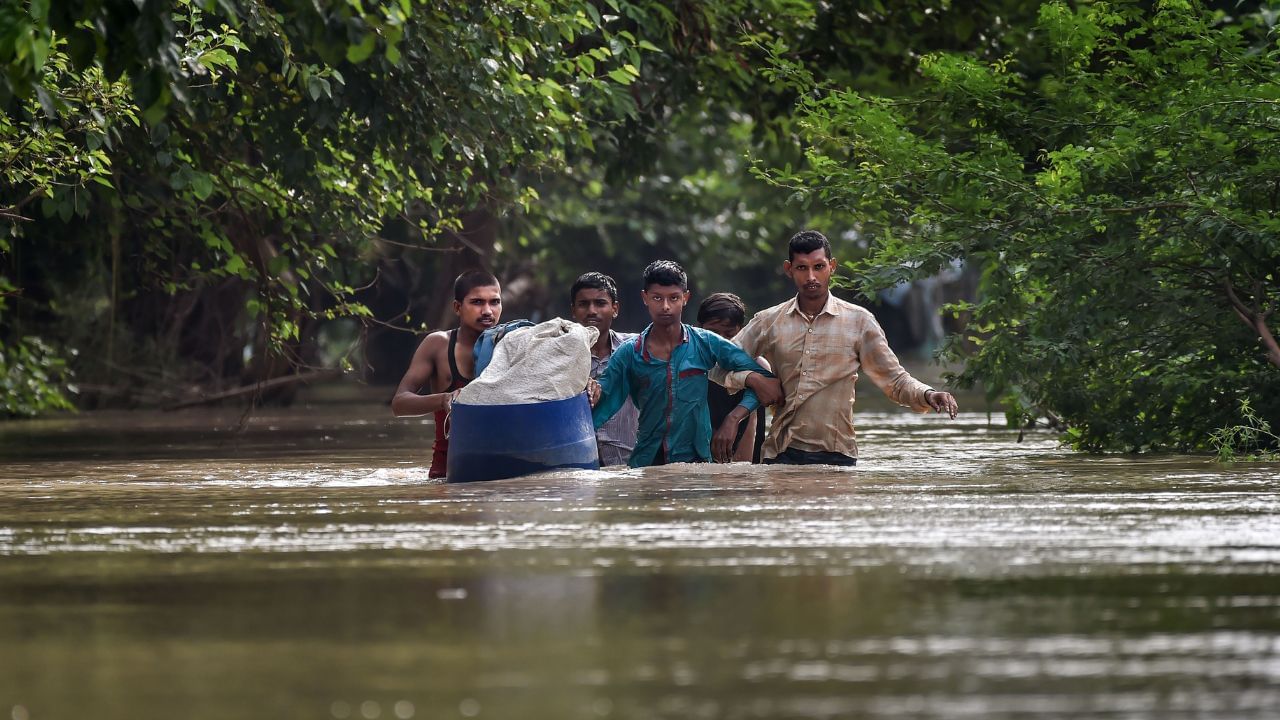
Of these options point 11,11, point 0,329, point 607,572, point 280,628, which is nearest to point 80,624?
point 280,628

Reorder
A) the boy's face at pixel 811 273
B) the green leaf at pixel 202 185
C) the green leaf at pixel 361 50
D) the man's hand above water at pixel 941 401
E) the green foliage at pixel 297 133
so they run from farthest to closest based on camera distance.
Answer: the green leaf at pixel 202 185 → the green foliage at pixel 297 133 → the boy's face at pixel 811 273 → the man's hand above water at pixel 941 401 → the green leaf at pixel 361 50

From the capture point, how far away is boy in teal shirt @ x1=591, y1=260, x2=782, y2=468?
10.1 metres

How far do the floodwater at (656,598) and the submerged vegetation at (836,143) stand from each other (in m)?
1.66

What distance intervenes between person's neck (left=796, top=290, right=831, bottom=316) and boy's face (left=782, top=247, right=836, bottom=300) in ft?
0.06

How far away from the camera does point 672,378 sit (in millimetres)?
10055

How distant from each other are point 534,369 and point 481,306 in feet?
3.04

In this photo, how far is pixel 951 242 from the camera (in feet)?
37.3

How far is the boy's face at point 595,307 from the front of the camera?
10492mm

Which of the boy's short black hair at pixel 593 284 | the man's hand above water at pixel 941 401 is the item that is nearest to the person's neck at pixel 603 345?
the boy's short black hair at pixel 593 284

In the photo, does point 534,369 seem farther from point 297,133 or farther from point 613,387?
point 297,133

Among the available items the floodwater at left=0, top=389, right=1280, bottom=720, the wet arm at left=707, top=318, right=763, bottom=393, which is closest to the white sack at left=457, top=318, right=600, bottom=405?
the floodwater at left=0, top=389, right=1280, bottom=720

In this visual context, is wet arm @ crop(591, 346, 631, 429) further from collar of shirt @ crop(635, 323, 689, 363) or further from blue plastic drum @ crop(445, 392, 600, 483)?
blue plastic drum @ crop(445, 392, 600, 483)

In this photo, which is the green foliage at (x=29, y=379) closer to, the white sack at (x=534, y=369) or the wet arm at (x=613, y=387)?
the wet arm at (x=613, y=387)

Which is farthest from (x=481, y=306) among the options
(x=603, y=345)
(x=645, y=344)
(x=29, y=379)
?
(x=29, y=379)
